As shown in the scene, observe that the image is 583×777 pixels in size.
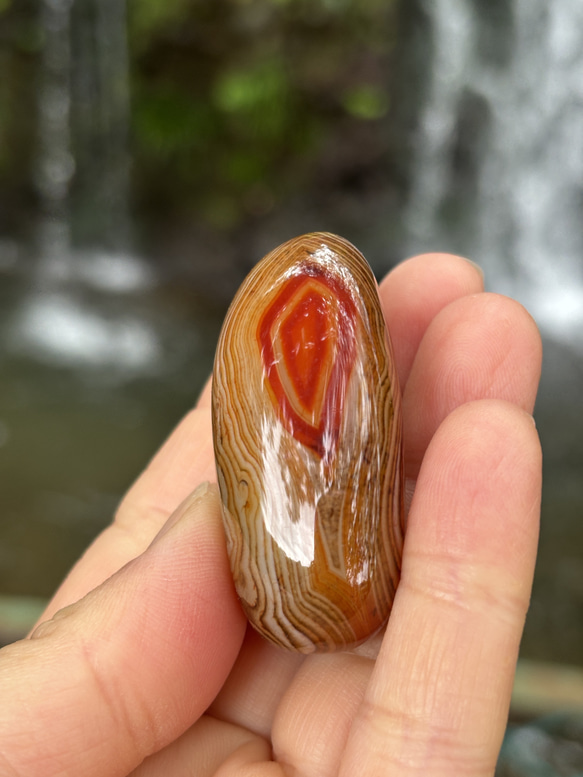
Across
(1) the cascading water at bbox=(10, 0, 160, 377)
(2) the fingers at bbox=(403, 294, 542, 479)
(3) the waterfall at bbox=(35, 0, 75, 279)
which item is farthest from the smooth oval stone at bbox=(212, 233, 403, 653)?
(3) the waterfall at bbox=(35, 0, 75, 279)

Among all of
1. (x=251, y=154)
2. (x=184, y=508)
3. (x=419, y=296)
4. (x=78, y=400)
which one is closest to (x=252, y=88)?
(x=251, y=154)

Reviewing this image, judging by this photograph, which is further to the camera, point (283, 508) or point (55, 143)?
point (55, 143)

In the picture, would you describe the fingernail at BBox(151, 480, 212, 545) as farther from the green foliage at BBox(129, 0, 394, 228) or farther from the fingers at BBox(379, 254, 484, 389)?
the green foliage at BBox(129, 0, 394, 228)

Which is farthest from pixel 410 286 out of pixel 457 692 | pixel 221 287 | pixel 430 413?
pixel 221 287

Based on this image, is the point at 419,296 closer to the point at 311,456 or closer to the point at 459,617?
the point at 311,456

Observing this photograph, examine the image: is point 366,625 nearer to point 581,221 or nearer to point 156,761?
point 156,761

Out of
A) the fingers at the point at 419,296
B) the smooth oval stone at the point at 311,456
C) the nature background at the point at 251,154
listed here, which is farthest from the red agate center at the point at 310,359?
the nature background at the point at 251,154

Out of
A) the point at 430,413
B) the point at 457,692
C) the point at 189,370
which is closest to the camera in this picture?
the point at 457,692
